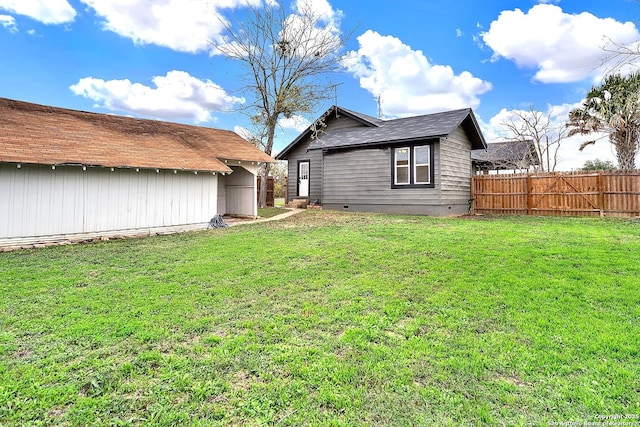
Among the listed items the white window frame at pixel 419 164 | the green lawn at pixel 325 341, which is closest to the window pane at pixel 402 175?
the white window frame at pixel 419 164

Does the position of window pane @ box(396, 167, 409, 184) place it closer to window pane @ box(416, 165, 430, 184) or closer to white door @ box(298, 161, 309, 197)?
window pane @ box(416, 165, 430, 184)

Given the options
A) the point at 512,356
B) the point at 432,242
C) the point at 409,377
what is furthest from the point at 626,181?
the point at 409,377

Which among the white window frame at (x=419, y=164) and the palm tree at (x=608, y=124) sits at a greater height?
the palm tree at (x=608, y=124)

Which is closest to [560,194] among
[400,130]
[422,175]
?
[422,175]

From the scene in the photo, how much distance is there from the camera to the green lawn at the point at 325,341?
202 centimetres

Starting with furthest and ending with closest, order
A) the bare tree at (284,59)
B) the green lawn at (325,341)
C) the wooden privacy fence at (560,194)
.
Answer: the bare tree at (284,59), the wooden privacy fence at (560,194), the green lawn at (325,341)

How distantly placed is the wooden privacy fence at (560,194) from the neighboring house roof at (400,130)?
2.50 metres

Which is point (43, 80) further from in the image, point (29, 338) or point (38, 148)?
point (29, 338)

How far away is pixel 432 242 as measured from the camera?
23.6 feet

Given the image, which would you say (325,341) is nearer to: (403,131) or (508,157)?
(403,131)

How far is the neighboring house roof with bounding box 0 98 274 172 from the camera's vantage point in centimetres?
779

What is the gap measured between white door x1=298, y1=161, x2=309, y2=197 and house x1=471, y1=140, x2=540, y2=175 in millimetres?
11531

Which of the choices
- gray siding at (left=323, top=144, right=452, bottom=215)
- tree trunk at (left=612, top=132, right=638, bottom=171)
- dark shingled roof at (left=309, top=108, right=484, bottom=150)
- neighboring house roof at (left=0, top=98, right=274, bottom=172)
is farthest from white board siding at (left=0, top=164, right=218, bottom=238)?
tree trunk at (left=612, top=132, right=638, bottom=171)

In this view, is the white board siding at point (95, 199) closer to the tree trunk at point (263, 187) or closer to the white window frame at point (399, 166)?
the white window frame at point (399, 166)
